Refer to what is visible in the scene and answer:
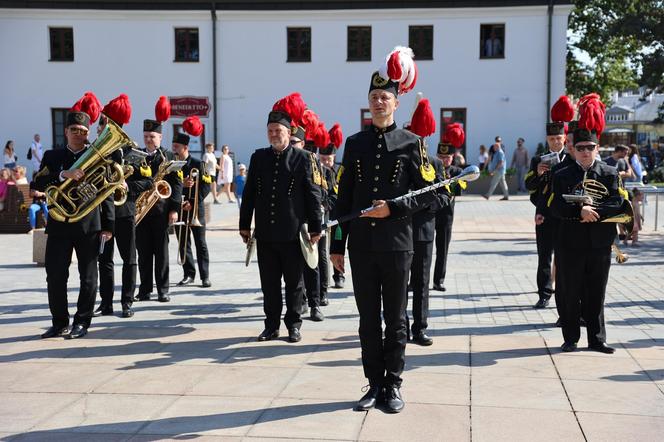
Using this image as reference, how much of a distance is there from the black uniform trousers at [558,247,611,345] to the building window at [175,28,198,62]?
88.5 feet

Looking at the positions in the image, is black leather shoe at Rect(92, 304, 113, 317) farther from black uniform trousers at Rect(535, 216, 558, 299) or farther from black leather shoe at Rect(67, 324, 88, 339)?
black uniform trousers at Rect(535, 216, 558, 299)

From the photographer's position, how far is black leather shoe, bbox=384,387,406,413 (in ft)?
17.2

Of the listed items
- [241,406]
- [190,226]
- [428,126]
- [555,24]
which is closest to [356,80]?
[555,24]

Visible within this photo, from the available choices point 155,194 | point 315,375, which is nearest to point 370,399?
point 315,375

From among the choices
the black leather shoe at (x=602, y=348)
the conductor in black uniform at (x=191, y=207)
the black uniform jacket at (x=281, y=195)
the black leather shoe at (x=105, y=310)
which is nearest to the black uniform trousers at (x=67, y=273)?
the black leather shoe at (x=105, y=310)

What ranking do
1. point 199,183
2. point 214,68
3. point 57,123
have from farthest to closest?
point 57,123 < point 214,68 < point 199,183

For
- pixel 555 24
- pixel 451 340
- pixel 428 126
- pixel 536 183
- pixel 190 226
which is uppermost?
pixel 555 24

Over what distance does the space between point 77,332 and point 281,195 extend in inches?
90.7

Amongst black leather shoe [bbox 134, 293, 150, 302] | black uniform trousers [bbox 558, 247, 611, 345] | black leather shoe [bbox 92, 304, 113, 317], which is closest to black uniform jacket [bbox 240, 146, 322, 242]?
black leather shoe [bbox 92, 304, 113, 317]

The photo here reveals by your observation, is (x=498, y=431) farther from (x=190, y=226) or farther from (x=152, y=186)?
(x=190, y=226)

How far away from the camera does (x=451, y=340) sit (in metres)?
7.38

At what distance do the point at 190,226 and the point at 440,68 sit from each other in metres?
22.0

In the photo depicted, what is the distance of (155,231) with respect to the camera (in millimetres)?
9680

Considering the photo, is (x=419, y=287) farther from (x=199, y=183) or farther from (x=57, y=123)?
(x=57, y=123)
